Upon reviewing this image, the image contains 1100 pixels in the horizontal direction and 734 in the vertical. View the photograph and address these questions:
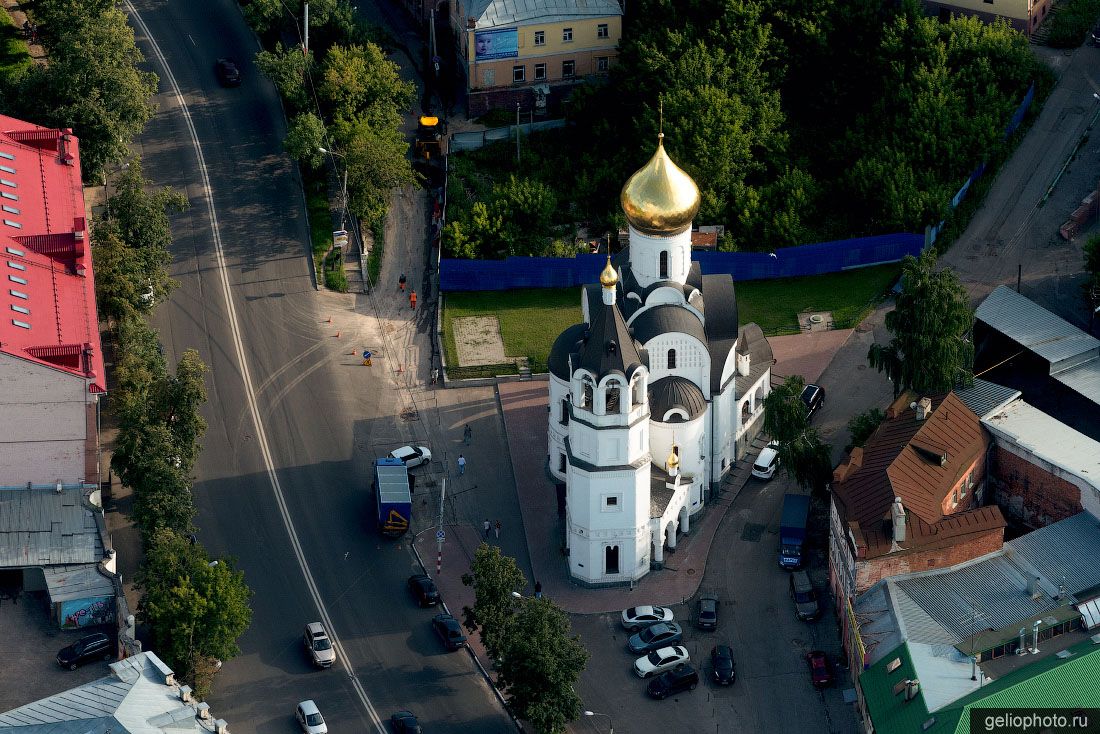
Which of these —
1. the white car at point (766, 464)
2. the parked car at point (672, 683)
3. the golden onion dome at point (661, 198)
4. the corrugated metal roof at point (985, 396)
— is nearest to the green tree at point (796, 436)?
the white car at point (766, 464)

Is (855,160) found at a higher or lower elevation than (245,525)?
higher

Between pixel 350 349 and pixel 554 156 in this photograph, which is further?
pixel 554 156

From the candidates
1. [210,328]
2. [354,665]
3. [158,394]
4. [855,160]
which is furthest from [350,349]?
[855,160]

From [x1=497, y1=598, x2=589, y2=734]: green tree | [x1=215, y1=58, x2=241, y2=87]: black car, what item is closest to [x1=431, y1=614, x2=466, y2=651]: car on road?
[x1=497, y1=598, x2=589, y2=734]: green tree

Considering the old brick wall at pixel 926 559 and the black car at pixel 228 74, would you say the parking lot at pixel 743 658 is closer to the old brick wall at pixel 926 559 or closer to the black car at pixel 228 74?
the old brick wall at pixel 926 559

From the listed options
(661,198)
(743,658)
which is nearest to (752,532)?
(743,658)

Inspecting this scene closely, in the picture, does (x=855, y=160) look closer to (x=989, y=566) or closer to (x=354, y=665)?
(x=989, y=566)
